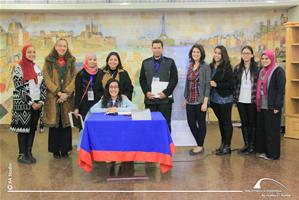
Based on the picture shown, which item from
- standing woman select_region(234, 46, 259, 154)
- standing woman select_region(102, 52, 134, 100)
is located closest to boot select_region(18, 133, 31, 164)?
standing woman select_region(102, 52, 134, 100)

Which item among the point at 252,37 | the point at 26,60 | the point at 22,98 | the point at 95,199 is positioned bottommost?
the point at 95,199

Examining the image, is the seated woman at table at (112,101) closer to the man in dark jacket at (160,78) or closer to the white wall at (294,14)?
the man in dark jacket at (160,78)

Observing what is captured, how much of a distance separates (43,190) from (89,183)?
469mm

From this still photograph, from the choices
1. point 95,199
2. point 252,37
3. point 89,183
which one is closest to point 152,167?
point 89,183

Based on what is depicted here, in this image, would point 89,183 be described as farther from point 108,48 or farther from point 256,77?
point 108,48

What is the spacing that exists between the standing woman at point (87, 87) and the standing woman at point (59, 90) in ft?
0.34

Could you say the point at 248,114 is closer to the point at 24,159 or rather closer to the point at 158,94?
the point at 158,94

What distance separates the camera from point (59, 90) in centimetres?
459

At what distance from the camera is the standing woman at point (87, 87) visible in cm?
459

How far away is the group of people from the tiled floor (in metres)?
0.24

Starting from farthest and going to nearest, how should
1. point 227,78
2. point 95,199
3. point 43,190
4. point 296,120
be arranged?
point 296,120
point 227,78
point 43,190
point 95,199

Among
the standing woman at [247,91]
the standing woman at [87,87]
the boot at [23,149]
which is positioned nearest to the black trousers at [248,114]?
the standing woman at [247,91]

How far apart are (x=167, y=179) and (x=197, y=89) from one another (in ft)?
4.37

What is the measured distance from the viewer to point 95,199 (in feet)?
11.1
